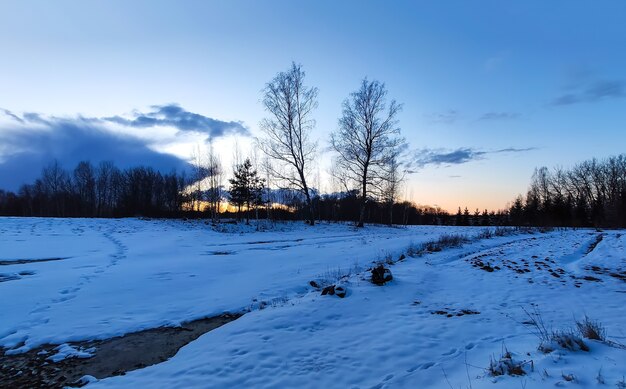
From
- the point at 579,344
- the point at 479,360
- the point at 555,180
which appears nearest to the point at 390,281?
the point at 479,360

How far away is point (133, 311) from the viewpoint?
323 inches

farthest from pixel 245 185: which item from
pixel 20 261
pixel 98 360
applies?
pixel 98 360

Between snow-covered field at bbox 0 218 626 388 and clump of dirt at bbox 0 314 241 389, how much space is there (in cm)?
38

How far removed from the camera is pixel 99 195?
72.8m

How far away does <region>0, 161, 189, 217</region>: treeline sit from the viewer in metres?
67.6

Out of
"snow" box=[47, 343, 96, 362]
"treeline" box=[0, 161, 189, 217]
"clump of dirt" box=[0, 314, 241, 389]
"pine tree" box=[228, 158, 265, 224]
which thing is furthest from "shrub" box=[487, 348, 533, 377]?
"treeline" box=[0, 161, 189, 217]

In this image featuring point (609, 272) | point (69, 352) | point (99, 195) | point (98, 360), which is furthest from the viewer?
point (99, 195)

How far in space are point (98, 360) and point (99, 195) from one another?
258 feet

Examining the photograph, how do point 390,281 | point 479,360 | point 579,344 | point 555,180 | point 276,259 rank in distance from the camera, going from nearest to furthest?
point 579,344 < point 479,360 < point 390,281 < point 276,259 < point 555,180

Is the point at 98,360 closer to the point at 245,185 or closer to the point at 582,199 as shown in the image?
the point at 245,185

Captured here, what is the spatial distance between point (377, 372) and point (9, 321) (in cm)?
756

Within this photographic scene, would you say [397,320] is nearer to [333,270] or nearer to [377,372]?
[377,372]

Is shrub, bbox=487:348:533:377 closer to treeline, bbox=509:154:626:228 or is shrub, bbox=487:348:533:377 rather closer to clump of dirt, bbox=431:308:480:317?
clump of dirt, bbox=431:308:480:317

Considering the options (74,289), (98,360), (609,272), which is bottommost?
(98,360)
